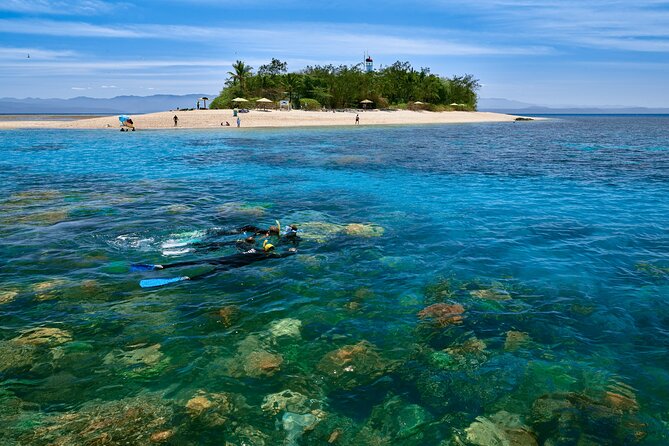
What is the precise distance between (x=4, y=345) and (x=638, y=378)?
11.2 meters

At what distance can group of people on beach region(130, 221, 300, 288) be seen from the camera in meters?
11.0

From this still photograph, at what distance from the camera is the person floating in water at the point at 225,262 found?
10.4 meters

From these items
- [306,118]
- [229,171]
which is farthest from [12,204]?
[306,118]

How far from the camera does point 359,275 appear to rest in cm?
1087

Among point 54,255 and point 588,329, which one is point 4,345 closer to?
point 54,255

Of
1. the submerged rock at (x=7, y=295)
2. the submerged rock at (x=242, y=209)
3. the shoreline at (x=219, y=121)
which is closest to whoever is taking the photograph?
the submerged rock at (x=7, y=295)

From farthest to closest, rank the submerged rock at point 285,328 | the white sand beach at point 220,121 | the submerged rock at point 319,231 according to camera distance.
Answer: the white sand beach at point 220,121
the submerged rock at point 319,231
the submerged rock at point 285,328

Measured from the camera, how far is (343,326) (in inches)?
330

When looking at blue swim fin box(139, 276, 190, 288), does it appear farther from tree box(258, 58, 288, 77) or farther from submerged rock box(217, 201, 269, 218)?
A: tree box(258, 58, 288, 77)

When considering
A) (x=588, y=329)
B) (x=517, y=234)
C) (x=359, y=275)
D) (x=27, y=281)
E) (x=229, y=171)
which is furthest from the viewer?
(x=229, y=171)

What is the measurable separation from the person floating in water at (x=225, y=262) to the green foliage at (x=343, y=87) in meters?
89.4

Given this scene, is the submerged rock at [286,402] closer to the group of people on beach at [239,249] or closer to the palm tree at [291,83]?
the group of people on beach at [239,249]

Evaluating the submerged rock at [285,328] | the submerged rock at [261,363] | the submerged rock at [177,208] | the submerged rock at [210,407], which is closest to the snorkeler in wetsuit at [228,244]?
the submerged rock at [285,328]

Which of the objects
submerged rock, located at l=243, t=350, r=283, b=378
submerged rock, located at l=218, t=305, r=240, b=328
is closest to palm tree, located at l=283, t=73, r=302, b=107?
submerged rock, located at l=218, t=305, r=240, b=328
